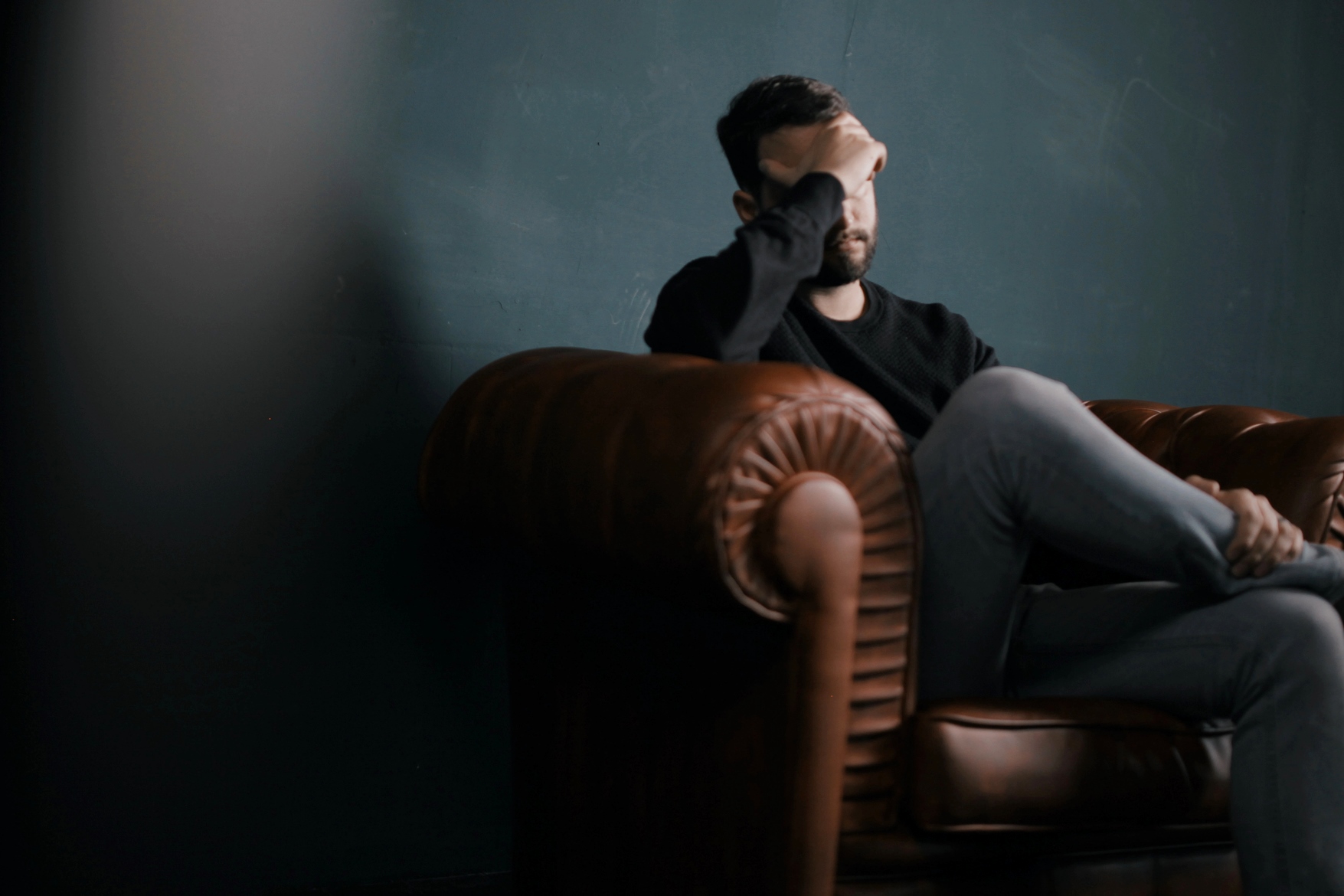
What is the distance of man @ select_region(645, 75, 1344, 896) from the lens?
0.83 m

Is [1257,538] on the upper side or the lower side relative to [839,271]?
lower

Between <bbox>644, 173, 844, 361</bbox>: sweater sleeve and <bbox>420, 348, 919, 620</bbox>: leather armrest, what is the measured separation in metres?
0.12

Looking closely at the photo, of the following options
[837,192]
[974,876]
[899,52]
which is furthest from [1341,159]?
[974,876]

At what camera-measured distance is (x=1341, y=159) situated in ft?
6.93

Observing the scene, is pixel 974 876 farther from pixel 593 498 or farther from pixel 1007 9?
pixel 1007 9

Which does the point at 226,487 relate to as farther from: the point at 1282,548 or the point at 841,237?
the point at 1282,548

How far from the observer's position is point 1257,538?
0.87 m

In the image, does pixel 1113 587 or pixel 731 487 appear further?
pixel 1113 587

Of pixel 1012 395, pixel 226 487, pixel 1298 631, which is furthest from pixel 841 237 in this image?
pixel 226 487

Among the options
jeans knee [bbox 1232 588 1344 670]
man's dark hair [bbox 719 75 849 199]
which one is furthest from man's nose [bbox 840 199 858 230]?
jeans knee [bbox 1232 588 1344 670]

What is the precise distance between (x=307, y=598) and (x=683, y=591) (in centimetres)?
74

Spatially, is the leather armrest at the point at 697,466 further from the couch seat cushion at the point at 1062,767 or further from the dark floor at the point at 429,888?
the dark floor at the point at 429,888

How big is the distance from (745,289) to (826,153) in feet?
0.97

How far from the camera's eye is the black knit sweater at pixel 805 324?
104cm
